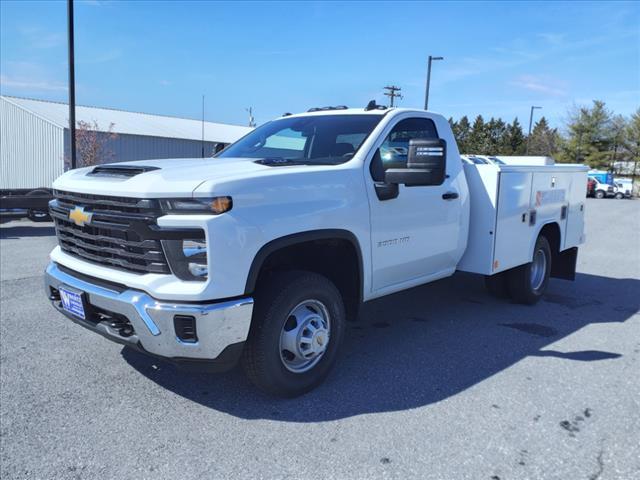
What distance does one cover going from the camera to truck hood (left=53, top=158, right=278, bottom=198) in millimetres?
3131

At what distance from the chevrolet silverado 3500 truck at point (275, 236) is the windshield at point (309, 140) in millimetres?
19

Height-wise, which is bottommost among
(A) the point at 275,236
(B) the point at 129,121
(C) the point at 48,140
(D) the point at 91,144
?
(A) the point at 275,236

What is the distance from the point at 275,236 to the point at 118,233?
3.24 feet

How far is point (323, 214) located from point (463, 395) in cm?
165

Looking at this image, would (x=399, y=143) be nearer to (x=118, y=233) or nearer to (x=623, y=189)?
(x=118, y=233)

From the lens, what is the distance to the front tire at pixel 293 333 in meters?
3.45

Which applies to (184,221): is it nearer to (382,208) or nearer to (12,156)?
(382,208)

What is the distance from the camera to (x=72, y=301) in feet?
11.9

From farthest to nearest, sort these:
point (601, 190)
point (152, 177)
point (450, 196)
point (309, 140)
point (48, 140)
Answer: point (601, 190)
point (48, 140)
point (450, 196)
point (309, 140)
point (152, 177)

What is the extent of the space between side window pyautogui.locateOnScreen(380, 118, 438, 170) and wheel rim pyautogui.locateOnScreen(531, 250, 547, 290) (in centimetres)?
252

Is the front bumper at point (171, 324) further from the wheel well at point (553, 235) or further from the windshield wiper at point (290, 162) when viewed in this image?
the wheel well at point (553, 235)

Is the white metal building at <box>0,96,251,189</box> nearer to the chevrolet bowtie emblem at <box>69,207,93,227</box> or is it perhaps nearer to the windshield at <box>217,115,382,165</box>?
the windshield at <box>217,115,382,165</box>

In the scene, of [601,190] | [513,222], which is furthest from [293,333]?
[601,190]

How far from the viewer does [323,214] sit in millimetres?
3643
